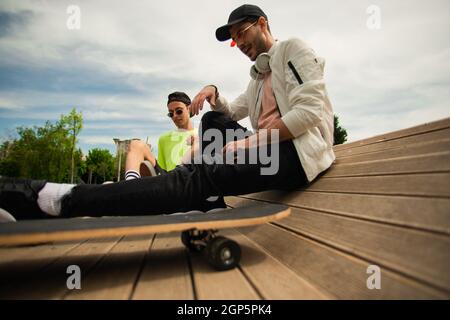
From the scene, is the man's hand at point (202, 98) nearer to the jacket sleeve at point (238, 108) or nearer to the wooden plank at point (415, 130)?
the jacket sleeve at point (238, 108)

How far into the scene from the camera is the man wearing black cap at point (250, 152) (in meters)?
1.47

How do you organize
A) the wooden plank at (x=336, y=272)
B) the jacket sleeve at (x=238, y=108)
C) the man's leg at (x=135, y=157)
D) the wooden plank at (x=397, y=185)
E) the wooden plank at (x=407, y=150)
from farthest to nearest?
the jacket sleeve at (x=238, y=108) → the man's leg at (x=135, y=157) → the wooden plank at (x=407, y=150) → the wooden plank at (x=397, y=185) → the wooden plank at (x=336, y=272)

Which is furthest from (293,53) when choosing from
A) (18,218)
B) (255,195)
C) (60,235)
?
(18,218)

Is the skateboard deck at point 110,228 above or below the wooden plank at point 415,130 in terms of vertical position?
below

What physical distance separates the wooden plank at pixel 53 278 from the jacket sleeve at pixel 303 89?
149cm

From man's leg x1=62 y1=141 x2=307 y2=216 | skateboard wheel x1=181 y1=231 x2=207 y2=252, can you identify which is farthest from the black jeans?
skateboard wheel x1=181 y1=231 x2=207 y2=252

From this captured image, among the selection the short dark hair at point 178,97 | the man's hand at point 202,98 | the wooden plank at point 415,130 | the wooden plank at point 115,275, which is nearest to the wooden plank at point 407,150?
the wooden plank at point 415,130

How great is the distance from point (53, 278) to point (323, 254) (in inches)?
50.0

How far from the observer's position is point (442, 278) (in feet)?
2.60

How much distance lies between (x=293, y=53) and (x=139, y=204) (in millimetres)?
1533

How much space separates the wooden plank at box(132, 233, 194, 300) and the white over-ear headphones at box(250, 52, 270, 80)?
160cm
